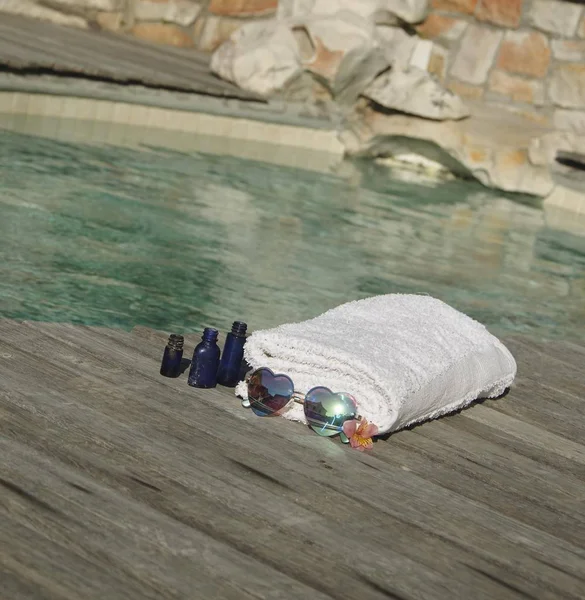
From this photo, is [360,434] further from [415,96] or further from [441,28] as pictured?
[441,28]

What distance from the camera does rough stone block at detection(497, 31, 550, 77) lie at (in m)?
9.70

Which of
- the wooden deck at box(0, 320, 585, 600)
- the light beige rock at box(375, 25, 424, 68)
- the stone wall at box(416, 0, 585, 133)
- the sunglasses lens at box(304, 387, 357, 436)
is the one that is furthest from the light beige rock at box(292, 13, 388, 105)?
the sunglasses lens at box(304, 387, 357, 436)

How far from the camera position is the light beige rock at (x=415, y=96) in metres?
9.02

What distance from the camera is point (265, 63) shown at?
8.84 m

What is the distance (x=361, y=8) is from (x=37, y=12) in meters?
2.39

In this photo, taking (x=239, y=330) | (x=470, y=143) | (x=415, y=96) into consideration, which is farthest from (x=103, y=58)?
(x=239, y=330)

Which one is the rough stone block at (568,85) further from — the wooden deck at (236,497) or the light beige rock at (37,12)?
the wooden deck at (236,497)

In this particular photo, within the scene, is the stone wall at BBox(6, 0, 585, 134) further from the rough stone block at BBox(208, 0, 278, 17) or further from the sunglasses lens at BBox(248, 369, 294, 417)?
the sunglasses lens at BBox(248, 369, 294, 417)

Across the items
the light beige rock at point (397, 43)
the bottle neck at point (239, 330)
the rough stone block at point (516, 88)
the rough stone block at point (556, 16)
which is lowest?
the rough stone block at point (516, 88)

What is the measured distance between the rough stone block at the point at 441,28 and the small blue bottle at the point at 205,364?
7.35 m

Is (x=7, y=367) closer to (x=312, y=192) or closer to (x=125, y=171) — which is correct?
(x=125, y=171)

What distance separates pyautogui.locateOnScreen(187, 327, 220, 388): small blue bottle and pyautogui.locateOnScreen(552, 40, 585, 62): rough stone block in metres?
7.38

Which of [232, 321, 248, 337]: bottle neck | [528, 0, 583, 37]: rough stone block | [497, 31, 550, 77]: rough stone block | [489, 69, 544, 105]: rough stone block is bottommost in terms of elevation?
[489, 69, 544, 105]: rough stone block

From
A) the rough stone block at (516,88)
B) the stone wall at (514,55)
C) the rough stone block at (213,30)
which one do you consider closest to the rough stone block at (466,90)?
the stone wall at (514,55)
